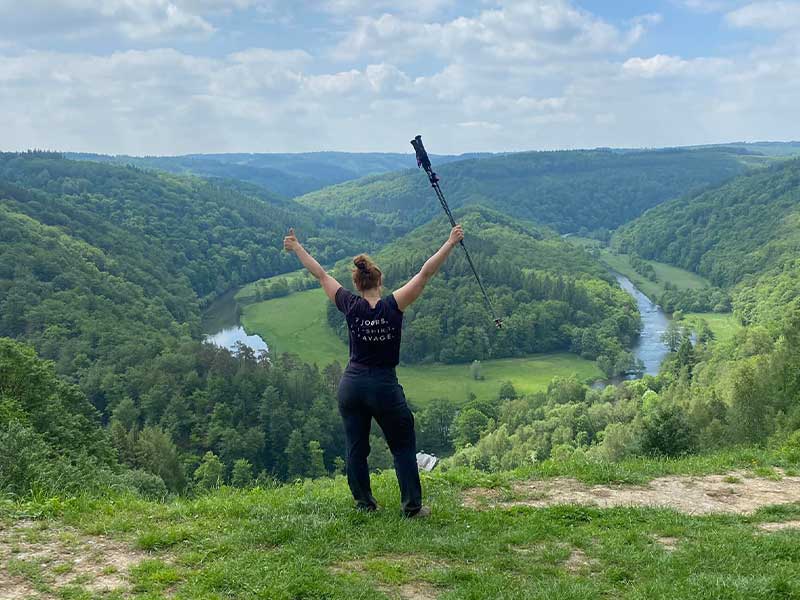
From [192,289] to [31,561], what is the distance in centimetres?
14612

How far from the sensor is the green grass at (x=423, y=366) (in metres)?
97.2

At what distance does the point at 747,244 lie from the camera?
162875 millimetres

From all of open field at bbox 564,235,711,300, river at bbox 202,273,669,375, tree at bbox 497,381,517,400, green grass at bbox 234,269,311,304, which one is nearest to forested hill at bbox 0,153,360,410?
green grass at bbox 234,269,311,304

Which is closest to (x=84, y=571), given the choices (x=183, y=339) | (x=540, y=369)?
(x=183, y=339)

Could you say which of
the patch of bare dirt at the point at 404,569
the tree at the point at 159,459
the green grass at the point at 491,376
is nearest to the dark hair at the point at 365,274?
the patch of bare dirt at the point at 404,569

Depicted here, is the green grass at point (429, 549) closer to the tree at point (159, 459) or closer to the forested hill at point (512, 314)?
the tree at point (159, 459)

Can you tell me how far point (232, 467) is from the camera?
6100 cm

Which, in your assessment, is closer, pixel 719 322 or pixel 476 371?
pixel 476 371

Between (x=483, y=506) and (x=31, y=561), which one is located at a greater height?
(x=31, y=561)

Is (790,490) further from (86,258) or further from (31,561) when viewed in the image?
(86,258)

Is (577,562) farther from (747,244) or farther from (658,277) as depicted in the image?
(747,244)

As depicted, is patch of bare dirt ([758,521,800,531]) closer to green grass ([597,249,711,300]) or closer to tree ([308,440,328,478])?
tree ([308,440,328,478])

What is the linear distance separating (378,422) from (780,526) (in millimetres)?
5675

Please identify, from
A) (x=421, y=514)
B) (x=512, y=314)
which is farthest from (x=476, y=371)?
(x=421, y=514)
